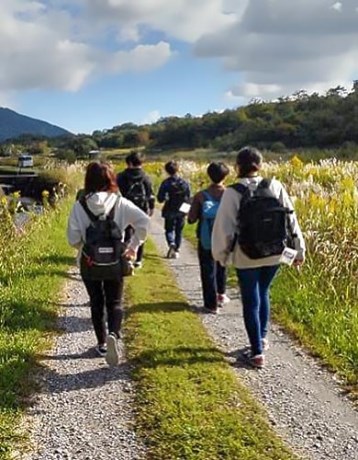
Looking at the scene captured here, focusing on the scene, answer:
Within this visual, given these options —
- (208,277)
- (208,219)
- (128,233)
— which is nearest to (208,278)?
(208,277)

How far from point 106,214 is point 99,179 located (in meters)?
0.32

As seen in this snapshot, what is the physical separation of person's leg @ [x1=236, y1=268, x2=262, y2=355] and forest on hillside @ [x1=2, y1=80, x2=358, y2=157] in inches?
1037

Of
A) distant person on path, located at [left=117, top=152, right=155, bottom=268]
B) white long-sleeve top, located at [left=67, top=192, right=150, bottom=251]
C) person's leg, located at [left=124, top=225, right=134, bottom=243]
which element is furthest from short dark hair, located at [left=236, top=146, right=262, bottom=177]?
distant person on path, located at [left=117, top=152, right=155, bottom=268]

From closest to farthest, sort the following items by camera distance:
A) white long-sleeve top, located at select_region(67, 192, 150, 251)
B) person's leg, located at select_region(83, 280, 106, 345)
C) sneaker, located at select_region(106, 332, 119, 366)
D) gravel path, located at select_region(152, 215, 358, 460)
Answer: gravel path, located at select_region(152, 215, 358, 460) → sneaker, located at select_region(106, 332, 119, 366) → white long-sleeve top, located at select_region(67, 192, 150, 251) → person's leg, located at select_region(83, 280, 106, 345)

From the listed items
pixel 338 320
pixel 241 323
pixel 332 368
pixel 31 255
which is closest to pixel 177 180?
pixel 31 255

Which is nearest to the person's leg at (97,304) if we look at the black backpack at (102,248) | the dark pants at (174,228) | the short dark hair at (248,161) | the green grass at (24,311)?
the black backpack at (102,248)

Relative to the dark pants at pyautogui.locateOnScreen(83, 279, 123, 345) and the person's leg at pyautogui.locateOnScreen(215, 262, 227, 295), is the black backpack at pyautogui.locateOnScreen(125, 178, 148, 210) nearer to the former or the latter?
the person's leg at pyautogui.locateOnScreen(215, 262, 227, 295)

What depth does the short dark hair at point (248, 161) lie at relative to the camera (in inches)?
225

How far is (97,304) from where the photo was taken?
238 inches

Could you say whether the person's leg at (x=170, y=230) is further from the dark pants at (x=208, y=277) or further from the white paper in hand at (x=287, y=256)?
the white paper in hand at (x=287, y=256)

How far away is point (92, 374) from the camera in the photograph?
5.66 meters

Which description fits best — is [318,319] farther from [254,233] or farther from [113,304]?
[113,304]

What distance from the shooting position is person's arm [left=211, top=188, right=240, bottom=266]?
5672mm

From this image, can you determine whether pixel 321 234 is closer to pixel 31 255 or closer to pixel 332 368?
pixel 332 368
